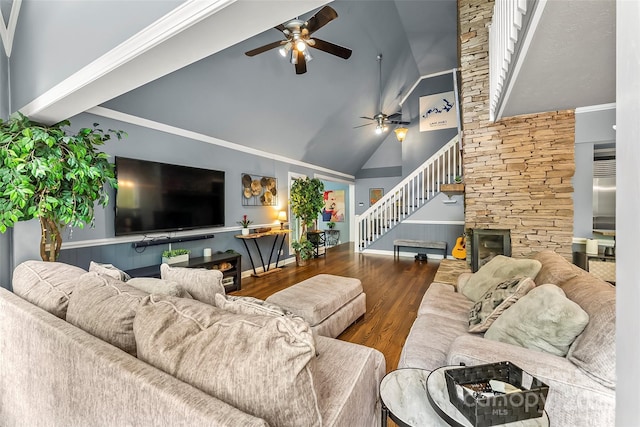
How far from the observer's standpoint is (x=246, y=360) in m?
0.76

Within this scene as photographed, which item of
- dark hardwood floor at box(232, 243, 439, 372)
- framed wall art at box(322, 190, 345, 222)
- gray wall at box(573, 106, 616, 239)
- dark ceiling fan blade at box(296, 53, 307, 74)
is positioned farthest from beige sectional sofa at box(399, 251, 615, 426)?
framed wall art at box(322, 190, 345, 222)

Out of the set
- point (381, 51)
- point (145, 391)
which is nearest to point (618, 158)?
point (145, 391)

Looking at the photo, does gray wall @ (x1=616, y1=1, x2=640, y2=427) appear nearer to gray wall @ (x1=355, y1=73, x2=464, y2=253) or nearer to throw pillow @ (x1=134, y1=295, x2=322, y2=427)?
throw pillow @ (x1=134, y1=295, x2=322, y2=427)

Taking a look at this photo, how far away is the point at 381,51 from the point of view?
532cm

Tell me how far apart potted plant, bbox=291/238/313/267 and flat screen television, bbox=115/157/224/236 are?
1.94 m

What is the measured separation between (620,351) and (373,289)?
380 cm

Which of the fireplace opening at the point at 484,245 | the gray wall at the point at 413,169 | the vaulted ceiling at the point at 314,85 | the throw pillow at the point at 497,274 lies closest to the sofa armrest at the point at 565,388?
the throw pillow at the point at 497,274

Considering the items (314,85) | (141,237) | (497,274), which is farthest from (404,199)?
(141,237)

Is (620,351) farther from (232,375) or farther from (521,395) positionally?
(232,375)

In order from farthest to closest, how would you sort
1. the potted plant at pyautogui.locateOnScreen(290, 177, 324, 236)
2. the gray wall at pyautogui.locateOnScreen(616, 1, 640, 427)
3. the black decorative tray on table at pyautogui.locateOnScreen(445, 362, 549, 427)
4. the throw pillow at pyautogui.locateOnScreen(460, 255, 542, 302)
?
the potted plant at pyautogui.locateOnScreen(290, 177, 324, 236), the throw pillow at pyautogui.locateOnScreen(460, 255, 542, 302), the black decorative tray on table at pyautogui.locateOnScreen(445, 362, 549, 427), the gray wall at pyautogui.locateOnScreen(616, 1, 640, 427)

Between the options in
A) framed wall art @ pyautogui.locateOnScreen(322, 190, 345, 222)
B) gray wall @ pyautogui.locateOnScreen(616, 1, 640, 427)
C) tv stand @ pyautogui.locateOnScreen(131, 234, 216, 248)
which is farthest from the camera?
framed wall art @ pyautogui.locateOnScreen(322, 190, 345, 222)

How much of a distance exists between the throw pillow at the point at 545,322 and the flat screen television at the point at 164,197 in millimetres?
3663

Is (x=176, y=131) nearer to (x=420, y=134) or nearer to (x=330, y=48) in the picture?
(x=330, y=48)

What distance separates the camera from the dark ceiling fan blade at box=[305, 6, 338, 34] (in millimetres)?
2453
